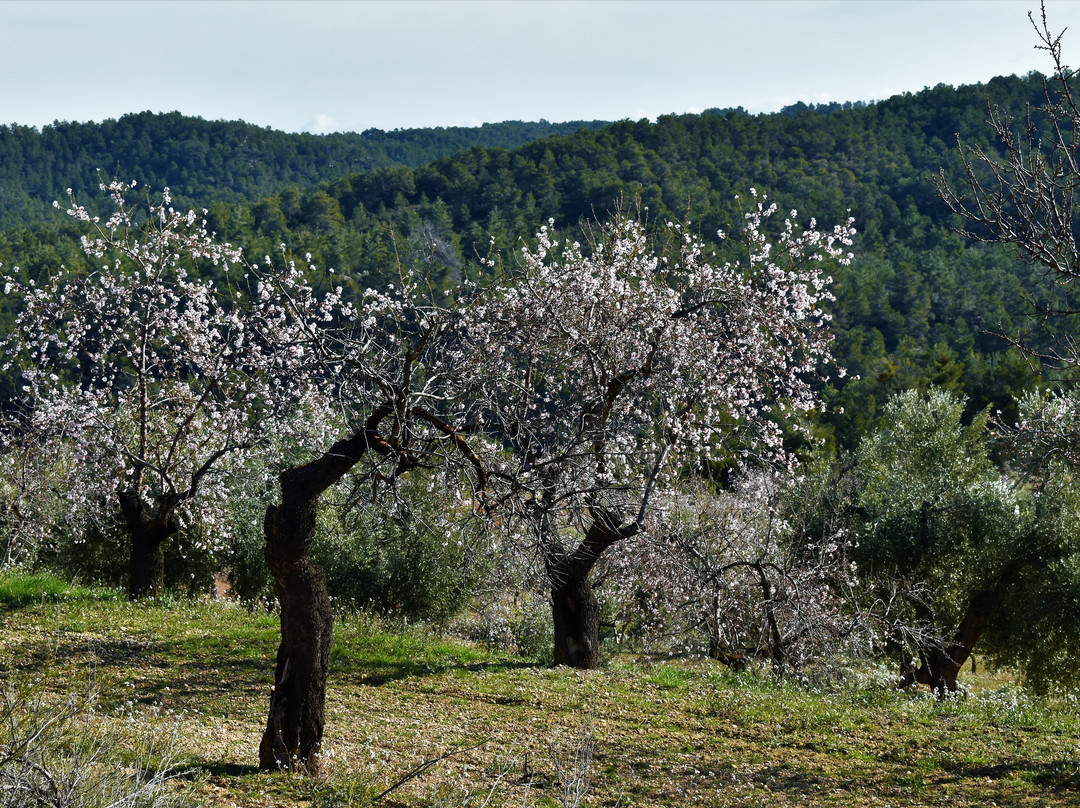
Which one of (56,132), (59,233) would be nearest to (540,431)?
(59,233)

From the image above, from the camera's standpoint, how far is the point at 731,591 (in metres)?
15.2

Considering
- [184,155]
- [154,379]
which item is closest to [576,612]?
[154,379]

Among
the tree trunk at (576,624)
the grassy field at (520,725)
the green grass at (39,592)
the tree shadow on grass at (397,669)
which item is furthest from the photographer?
the green grass at (39,592)

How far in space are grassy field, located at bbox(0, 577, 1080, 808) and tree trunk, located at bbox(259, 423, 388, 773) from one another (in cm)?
27

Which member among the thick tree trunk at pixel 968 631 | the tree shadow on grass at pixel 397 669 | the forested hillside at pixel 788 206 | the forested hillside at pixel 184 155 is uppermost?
the forested hillside at pixel 184 155

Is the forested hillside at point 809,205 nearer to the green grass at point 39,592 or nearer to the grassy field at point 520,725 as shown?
the green grass at point 39,592

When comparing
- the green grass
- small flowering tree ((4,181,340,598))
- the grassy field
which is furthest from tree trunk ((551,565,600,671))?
the green grass

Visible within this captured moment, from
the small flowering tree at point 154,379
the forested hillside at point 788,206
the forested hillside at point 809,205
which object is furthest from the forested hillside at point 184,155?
the small flowering tree at point 154,379

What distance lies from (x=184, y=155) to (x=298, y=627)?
14605 centimetres

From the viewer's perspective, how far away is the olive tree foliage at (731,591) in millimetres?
13594

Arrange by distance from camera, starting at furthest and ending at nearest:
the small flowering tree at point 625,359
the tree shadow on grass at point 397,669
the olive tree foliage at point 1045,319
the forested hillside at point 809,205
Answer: the forested hillside at point 809,205 → the small flowering tree at point 625,359 → the tree shadow on grass at point 397,669 → the olive tree foliage at point 1045,319

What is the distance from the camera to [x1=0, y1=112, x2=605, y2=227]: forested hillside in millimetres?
129375

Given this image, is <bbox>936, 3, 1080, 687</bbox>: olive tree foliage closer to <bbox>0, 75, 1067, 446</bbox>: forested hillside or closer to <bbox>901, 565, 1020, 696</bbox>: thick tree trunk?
<bbox>901, 565, 1020, 696</bbox>: thick tree trunk

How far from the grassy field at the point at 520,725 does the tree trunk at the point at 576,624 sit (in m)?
0.47
